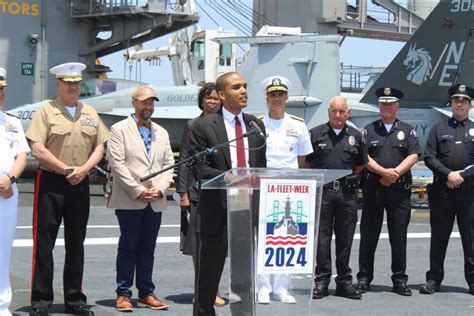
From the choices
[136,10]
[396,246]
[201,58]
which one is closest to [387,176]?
[396,246]

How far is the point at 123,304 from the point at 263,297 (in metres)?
1.80

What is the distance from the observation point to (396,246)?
27.1 feet

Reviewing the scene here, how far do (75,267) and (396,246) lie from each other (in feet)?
10.3

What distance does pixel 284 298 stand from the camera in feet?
19.0

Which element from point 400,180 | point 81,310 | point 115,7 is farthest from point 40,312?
point 115,7

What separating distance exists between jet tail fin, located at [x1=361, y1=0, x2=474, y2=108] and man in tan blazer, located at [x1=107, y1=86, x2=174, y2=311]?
12.5 meters

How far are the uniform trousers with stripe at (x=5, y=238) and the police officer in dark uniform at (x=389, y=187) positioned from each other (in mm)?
3387

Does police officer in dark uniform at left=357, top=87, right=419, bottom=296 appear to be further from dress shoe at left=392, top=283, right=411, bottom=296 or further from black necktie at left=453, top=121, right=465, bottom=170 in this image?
black necktie at left=453, top=121, right=465, bottom=170

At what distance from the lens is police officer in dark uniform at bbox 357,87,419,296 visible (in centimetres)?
819

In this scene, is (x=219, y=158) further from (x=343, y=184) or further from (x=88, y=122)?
(x=343, y=184)

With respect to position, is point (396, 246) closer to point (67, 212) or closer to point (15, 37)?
point (67, 212)

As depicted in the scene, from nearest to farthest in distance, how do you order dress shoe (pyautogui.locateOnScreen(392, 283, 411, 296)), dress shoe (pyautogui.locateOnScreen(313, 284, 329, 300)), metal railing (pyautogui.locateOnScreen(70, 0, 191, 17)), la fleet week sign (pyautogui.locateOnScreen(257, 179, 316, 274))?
1. la fleet week sign (pyautogui.locateOnScreen(257, 179, 316, 274))
2. dress shoe (pyautogui.locateOnScreen(313, 284, 329, 300))
3. dress shoe (pyautogui.locateOnScreen(392, 283, 411, 296))
4. metal railing (pyautogui.locateOnScreen(70, 0, 191, 17))

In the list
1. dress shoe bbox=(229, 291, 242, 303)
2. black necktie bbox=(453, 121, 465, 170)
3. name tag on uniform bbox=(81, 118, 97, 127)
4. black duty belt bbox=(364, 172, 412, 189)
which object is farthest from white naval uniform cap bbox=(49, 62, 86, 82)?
black necktie bbox=(453, 121, 465, 170)

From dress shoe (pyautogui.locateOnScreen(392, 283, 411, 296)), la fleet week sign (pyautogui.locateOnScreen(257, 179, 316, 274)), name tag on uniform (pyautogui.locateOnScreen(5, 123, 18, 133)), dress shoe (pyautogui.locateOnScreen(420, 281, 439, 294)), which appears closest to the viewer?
la fleet week sign (pyautogui.locateOnScreen(257, 179, 316, 274))
